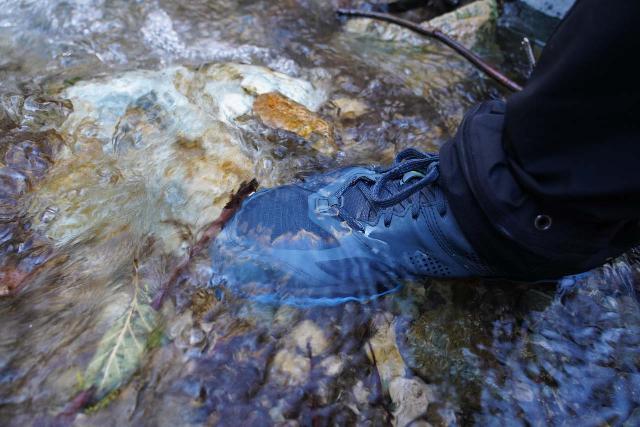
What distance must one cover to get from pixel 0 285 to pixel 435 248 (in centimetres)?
152

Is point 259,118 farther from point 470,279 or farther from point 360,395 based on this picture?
point 360,395

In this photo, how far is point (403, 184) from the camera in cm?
165

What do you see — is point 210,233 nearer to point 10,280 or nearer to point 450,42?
point 10,280

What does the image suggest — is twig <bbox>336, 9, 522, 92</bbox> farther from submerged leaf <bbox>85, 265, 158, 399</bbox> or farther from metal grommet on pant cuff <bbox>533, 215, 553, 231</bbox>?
submerged leaf <bbox>85, 265, 158, 399</bbox>

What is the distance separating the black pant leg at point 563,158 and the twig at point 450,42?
1.45 m

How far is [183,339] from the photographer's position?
1.46 meters

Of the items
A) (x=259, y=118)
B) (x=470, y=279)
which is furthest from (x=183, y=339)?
(x=259, y=118)

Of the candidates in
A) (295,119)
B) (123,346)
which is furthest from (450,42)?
(123,346)

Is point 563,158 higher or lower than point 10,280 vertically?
higher

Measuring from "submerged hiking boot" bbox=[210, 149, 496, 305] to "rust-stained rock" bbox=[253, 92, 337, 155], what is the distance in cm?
67

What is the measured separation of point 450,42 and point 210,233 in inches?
88.5

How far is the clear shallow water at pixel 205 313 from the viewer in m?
1.36

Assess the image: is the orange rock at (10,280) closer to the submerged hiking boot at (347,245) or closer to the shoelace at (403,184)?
the submerged hiking boot at (347,245)

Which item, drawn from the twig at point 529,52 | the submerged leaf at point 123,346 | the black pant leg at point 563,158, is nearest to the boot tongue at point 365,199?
the black pant leg at point 563,158
